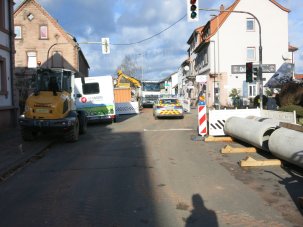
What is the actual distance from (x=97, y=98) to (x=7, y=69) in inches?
211

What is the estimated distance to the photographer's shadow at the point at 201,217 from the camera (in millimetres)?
5863

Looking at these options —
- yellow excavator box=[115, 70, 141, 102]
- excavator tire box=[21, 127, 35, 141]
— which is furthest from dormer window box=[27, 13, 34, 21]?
excavator tire box=[21, 127, 35, 141]

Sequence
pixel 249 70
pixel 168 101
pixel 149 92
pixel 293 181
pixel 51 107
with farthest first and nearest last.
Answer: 1. pixel 149 92
2. pixel 168 101
3. pixel 249 70
4. pixel 51 107
5. pixel 293 181

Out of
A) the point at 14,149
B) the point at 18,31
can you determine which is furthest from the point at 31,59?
the point at 14,149

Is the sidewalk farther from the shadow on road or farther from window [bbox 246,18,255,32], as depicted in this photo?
window [bbox 246,18,255,32]

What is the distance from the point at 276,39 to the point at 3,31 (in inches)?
1242

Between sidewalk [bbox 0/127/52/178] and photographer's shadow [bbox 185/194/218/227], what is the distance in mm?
5001

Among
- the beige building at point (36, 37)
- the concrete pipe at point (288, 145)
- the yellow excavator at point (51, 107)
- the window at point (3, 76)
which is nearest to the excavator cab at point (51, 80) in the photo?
the yellow excavator at point (51, 107)

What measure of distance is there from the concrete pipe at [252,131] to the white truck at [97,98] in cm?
1111

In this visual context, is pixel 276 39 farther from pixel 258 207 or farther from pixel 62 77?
pixel 258 207

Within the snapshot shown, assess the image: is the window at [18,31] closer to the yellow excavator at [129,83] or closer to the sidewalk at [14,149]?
the yellow excavator at [129,83]

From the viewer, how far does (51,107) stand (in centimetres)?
1521

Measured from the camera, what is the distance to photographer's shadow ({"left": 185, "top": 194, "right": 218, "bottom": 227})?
Result: 19.2 ft

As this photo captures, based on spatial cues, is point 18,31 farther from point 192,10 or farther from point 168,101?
point 192,10
